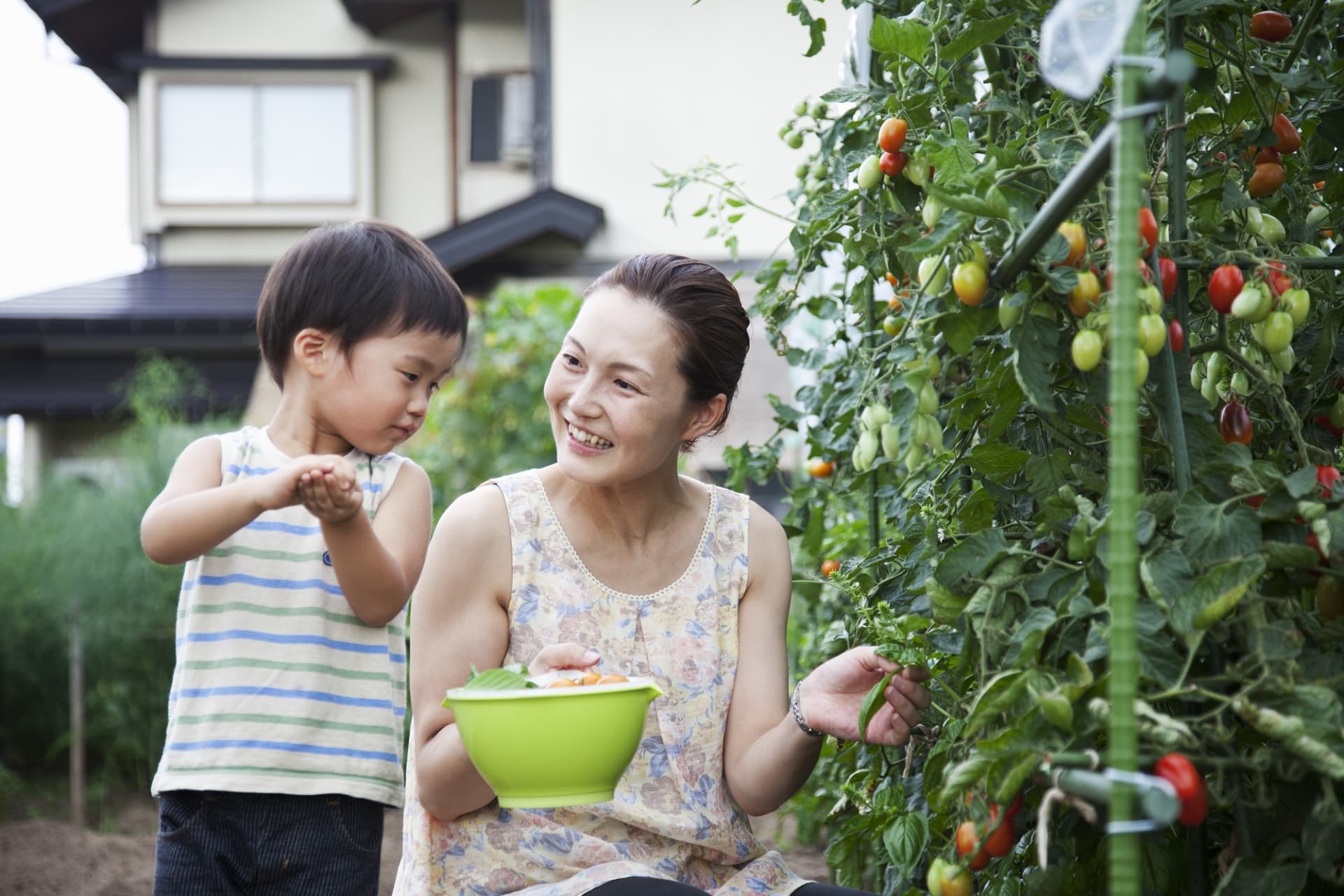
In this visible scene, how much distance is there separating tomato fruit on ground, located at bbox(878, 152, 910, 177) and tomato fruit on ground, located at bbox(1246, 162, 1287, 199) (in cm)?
40

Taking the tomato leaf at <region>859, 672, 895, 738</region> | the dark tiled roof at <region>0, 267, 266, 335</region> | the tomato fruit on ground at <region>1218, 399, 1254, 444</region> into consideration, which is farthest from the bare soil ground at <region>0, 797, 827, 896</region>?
the dark tiled roof at <region>0, 267, 266, 335</region>

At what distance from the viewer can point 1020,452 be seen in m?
1.30

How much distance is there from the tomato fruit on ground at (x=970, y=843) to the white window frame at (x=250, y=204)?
1060 cm

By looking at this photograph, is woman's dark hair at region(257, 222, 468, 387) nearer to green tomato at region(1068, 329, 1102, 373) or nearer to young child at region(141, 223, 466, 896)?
young child at region(141, 223, 466, 896)

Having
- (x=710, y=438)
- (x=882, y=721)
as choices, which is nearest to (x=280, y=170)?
(x=710, y=438)

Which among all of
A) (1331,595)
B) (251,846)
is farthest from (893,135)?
(251,846)

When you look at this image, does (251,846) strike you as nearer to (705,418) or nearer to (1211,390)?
(705,418)

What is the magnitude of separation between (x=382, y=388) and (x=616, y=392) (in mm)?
402

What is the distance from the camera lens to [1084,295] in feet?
3.81

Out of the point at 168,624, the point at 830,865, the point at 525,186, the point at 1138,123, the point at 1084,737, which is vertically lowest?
the point at 168,624

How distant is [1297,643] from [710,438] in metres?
1.16

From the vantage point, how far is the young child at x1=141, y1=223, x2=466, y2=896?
1.85 metres

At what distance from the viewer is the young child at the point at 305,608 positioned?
185 centimetres

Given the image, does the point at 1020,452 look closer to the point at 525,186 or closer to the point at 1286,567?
the point at 1286,567
